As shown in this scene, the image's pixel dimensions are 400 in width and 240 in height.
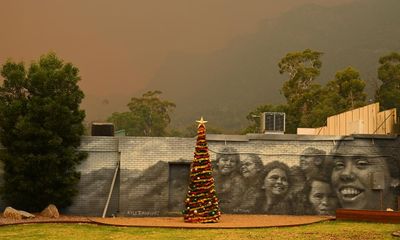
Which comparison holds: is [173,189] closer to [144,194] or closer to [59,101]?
[144,194]

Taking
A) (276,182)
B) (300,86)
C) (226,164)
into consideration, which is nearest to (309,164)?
(276,182)

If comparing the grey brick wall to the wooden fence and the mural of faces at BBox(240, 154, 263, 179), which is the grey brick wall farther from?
the wooden fence

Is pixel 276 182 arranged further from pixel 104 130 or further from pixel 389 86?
pixel 389 86

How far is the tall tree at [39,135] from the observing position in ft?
74.6

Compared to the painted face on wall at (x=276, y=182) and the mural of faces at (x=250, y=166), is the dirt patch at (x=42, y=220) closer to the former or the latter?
the mural of faces at (x=250, y=166)

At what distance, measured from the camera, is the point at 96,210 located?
945 inches

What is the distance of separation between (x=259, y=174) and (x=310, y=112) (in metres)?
44.1

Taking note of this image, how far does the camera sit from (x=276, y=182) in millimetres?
25250

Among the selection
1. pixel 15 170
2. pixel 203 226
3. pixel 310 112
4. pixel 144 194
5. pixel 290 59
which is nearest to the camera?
pixel 203 226

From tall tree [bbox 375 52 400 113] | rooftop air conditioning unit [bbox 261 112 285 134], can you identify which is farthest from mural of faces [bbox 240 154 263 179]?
tall tree [bbox 375 52 400 113]

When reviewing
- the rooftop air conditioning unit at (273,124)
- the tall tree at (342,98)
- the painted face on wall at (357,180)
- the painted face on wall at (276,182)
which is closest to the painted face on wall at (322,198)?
the painted face on wall at (357,180)

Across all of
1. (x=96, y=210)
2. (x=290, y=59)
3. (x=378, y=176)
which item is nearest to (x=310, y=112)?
(x=290, y=59)

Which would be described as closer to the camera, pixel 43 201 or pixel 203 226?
pixel 203 226

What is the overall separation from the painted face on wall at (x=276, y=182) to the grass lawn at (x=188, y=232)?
189 inches
